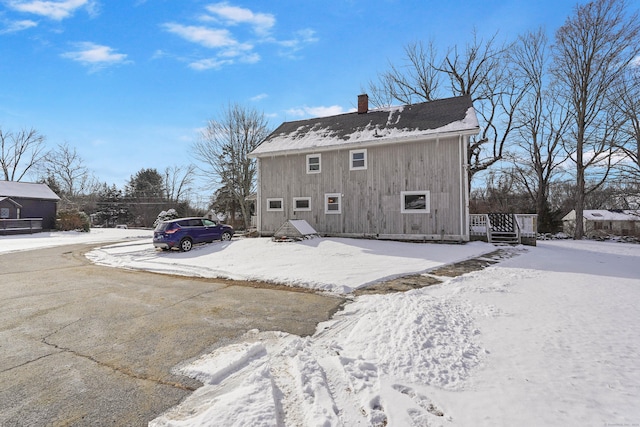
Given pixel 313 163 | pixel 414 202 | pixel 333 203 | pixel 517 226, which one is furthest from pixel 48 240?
pixel 517 226

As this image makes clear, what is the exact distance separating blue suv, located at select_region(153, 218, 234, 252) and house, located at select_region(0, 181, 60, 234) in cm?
1966

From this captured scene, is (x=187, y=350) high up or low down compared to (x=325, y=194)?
down

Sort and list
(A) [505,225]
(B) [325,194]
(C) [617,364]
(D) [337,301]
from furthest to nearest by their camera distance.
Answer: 1. (B) [325,194]
2. (A) [505,225]
3. (D) [337,301]
4. (C) [617,364]

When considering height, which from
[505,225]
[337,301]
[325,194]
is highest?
[325,194]

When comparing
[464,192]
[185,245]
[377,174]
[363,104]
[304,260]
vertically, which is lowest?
[304,260]

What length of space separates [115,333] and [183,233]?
10.1m

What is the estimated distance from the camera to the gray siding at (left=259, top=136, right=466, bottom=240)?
14.4m

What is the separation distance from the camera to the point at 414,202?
49.2 feet

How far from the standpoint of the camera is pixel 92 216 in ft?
137

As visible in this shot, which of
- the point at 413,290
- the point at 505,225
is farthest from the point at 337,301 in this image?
the point at 505,225

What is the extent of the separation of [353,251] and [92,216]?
144ft

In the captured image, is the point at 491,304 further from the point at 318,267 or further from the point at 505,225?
the point at 505,225

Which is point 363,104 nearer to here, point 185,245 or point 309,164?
point 309,164

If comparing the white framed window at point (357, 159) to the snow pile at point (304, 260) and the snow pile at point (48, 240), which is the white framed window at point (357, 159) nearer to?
the snow pile at point (304, 260)
